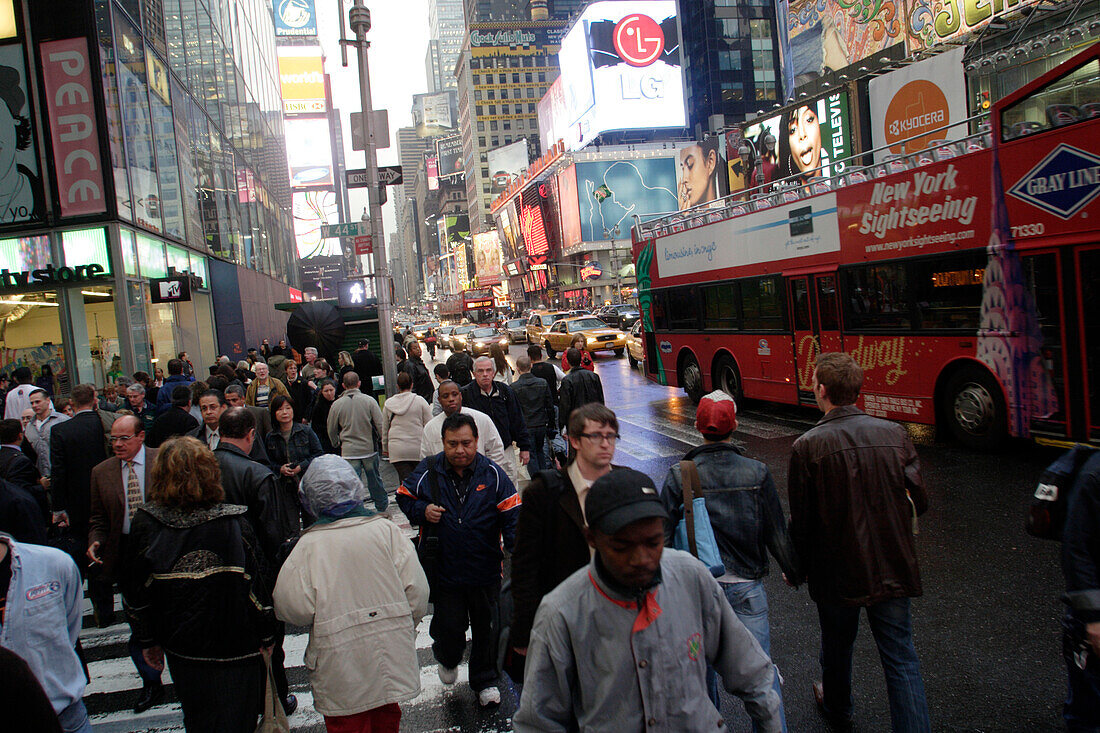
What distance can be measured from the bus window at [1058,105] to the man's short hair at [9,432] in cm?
1038

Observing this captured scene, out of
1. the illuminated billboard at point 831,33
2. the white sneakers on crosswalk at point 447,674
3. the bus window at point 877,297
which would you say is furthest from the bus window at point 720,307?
the illuminated billboard at point 831,33

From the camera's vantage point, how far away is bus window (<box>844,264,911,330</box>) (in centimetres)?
1023

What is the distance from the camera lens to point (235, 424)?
4.88 m

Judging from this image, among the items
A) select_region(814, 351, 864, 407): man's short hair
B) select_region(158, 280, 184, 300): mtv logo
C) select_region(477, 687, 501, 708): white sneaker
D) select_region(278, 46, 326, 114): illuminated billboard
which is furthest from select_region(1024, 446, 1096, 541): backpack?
select_region(278, 46, 326, 114): illuminated billboard

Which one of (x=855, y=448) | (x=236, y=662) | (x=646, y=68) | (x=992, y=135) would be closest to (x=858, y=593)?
(x=855, y=448)

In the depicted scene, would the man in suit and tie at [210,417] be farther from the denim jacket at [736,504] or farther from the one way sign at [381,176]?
the one way sign at [381,176]

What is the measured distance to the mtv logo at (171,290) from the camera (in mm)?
17844

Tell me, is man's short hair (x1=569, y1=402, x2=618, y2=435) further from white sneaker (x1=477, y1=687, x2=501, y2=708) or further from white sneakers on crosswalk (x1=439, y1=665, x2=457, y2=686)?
white sneakers on crosswalk (x1=439, y1=665, x2=457, y2=686)

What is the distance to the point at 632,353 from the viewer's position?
24.6 metres

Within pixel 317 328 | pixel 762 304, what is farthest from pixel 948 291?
pixel 317 328

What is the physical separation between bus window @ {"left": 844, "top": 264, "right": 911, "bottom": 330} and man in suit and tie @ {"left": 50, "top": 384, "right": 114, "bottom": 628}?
32.1 feet

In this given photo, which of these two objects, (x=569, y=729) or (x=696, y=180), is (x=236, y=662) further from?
(x=696, y=180)

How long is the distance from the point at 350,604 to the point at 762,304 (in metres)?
11.3

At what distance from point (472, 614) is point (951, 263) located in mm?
7972
